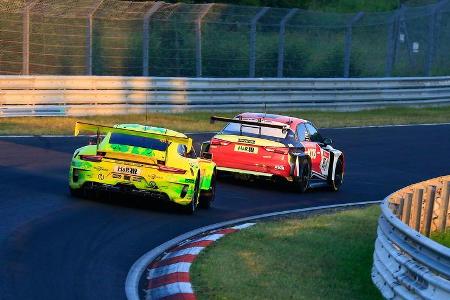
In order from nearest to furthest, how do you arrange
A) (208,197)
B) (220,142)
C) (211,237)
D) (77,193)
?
(211,237), (77,193), (208,197), (220,142)

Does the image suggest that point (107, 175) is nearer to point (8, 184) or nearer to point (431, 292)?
point (8, 184)

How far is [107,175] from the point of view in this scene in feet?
47.1

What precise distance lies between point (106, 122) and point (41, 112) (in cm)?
156

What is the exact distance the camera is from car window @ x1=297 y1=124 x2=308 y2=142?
61.2 feet

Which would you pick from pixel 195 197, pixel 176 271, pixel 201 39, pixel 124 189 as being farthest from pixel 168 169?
pixel 201 39

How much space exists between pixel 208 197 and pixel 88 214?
2472 millimetres

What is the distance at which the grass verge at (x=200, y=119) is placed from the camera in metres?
23.9

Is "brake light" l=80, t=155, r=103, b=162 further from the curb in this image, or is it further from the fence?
the fence

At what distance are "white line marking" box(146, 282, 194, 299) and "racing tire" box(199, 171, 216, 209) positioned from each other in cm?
560

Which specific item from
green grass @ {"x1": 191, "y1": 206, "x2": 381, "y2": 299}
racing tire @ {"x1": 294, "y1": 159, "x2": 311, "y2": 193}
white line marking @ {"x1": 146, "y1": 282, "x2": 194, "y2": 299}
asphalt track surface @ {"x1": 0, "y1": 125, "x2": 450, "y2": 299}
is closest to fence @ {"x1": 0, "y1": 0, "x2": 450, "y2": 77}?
asphalt track surface @ {"x1": 0, "y1": 125, "x2": 450, "y2": 299}

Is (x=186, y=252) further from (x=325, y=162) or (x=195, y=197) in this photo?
(x=325, y=162)

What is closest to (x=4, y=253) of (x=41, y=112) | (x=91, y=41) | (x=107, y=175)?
(x=107, y=175)

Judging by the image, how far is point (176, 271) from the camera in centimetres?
1064

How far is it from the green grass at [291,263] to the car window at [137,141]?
175 cm
